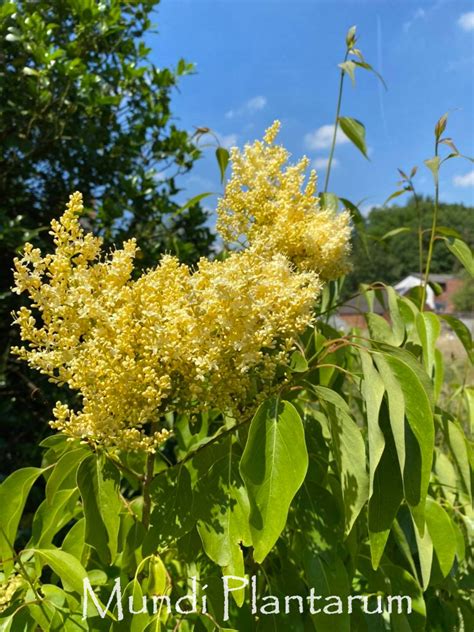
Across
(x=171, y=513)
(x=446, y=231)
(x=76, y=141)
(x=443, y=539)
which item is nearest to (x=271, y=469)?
(x=171, y=513)

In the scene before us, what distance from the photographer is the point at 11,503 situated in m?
1.05

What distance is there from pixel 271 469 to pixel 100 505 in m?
0.33

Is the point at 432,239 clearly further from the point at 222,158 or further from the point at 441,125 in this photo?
the point at 222,158

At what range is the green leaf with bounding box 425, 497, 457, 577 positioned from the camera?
1.12m

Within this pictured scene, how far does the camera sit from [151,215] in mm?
2758

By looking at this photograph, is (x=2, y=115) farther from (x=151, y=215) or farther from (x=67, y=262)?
(x=67, y=262)

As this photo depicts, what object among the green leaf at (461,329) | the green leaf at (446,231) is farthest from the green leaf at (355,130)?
the green leaf at (461,329)

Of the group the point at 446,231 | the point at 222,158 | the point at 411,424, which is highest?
the point at 222,158

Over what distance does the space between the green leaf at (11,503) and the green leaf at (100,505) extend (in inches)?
7.3

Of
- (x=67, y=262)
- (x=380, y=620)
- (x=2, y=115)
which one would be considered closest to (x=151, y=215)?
(x=2, y=115)

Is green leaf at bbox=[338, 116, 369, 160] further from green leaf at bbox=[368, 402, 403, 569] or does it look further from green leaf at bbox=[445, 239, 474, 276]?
green leaf at bbox=[368, 402, 403, 569]

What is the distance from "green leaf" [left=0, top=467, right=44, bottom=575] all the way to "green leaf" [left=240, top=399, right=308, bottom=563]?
19.8 inches

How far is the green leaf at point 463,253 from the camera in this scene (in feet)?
4.70

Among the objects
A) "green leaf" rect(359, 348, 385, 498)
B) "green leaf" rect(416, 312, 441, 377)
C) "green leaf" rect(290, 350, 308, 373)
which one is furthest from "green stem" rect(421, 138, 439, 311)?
"green leaf" rect(359, 348, 385, 498)
